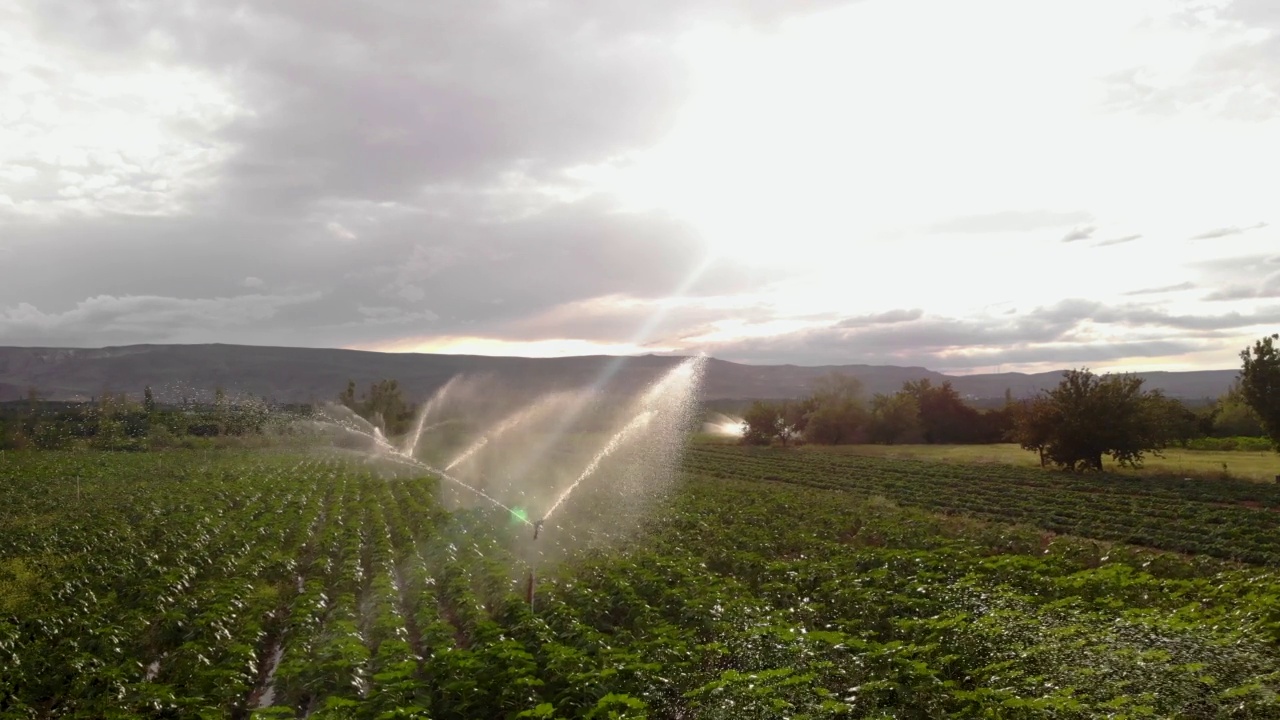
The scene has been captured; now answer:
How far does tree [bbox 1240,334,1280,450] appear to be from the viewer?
45.4 metres

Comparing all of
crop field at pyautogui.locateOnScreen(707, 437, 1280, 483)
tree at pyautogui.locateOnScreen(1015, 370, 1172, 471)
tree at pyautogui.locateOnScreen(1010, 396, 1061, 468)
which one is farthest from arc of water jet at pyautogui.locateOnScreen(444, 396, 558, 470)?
tree at pyautogui.locateOnScreen(1015, 370, 1172, 471)

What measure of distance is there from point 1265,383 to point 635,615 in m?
50.0

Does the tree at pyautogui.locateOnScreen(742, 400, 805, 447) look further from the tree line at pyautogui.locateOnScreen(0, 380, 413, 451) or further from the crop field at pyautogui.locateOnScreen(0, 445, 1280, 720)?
the crop field at pyautogui.locateOnScreen(0, 445, 1280, 720)

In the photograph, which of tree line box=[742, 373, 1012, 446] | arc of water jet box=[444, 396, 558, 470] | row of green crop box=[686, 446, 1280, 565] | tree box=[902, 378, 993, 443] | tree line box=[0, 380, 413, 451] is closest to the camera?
row of green crop box=[686, 446, 1280, 565]

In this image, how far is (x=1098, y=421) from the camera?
48531mm

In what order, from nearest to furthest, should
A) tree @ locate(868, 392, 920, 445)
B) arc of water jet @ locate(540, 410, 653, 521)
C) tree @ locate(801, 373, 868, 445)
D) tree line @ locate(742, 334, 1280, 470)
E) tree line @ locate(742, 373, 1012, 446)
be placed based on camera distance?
1. arc of water jet @ locate(540, 410, 653, 521)
2. tree line @ locate(742, 334, 1280, 470)
3. tree line @ locate(742, 373, 1012, 446)
4. tree @ locate(868, 392, 920, 445)
5. tree @ locate(801, 373, 868, 445)

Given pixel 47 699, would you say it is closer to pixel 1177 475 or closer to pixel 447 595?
pixel 447 595

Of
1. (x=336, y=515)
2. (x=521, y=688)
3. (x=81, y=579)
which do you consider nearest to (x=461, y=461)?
(x=336, y=515)

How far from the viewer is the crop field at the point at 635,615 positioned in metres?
10.0

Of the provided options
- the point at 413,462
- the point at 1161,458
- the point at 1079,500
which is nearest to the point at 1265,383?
the point at 1161,458

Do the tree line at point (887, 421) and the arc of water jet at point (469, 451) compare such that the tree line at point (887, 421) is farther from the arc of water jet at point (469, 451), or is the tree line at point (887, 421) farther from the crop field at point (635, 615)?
the crop field at point (635, 615)

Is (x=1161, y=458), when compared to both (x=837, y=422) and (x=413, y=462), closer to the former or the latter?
(x=837, y=422)

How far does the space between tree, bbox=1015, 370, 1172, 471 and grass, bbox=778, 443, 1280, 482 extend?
2124 mm

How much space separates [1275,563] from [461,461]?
176 feet
